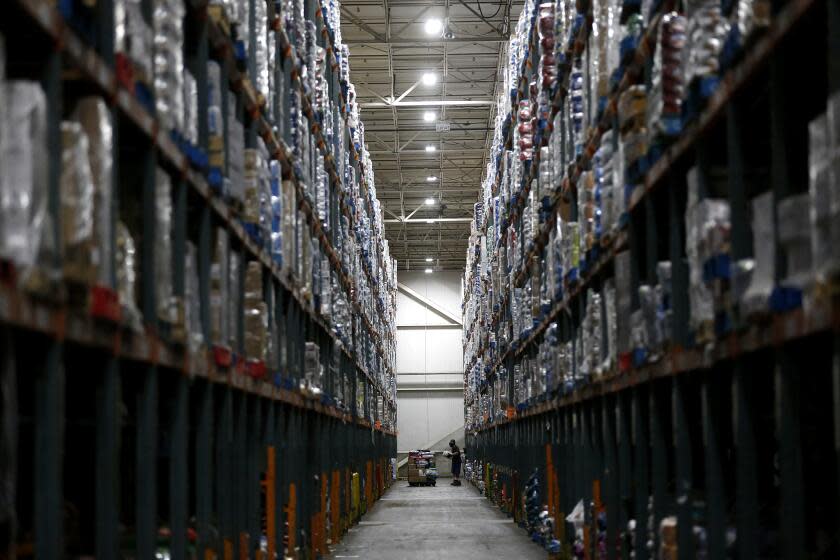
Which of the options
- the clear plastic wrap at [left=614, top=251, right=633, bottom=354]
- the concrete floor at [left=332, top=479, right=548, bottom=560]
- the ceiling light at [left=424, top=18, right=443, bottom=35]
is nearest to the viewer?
the clear plastic wrap at [left=614, top=251, right=633, bottom=354]

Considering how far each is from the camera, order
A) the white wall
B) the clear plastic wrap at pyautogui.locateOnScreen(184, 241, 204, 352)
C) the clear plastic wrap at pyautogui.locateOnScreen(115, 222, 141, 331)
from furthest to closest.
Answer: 1. the white wall
2. the clear plastic wrap at pyautogui.locateOnScreen(184, 241, 204, 352)
3. the clear plastic wrap at pyautogui.locateOnScreen(115, 222, 141, 331)

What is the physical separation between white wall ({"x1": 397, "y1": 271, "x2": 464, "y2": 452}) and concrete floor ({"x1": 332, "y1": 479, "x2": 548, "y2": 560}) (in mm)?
18092

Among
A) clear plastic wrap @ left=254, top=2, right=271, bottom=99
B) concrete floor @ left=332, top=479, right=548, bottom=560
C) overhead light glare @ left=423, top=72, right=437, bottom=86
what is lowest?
concrete floor @ left=332, top=479, right=548, bottom=560

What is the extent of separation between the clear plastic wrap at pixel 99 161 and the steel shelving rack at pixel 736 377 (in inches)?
97.1

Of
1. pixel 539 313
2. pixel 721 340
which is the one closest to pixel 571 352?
pixel 539 313

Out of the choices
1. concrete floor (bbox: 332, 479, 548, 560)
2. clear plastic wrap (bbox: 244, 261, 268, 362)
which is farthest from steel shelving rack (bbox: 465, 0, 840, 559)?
concrete floor (bbox: 332, 479, 548, 560)

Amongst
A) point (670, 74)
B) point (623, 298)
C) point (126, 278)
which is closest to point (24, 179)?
point (126, 278)

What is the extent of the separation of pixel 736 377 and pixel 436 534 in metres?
10.4

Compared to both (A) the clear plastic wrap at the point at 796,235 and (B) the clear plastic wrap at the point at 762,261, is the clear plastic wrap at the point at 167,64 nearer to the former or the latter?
(B) the clear plastic wrap at the point at 762,261

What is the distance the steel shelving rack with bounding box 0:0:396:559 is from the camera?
12.1 feet

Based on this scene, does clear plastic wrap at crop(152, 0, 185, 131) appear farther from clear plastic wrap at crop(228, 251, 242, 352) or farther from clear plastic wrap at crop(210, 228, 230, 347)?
clear plastic wrap at crop(228, 251, 242, 352)

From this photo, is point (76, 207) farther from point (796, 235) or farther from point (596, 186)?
point (596, 186)

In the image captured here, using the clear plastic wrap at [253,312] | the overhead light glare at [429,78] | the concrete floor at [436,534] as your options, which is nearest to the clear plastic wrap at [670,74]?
the clear plastic wrap at [253,312]

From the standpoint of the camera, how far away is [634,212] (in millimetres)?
6773
